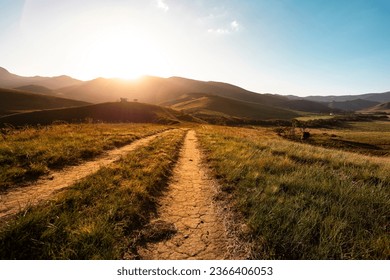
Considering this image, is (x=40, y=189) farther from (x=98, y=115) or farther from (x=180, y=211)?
(x=98, y=115)

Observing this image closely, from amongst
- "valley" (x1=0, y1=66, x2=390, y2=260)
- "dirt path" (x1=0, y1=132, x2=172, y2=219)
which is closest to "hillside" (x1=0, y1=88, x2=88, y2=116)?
"dirt path" (x1=0, y1=132, x2=172, y2=219)

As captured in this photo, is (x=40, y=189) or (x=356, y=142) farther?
(x=356, y=142)

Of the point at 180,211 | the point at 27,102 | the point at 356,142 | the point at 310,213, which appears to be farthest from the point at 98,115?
the point at 27,102

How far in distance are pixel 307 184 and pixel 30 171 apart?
10408mm

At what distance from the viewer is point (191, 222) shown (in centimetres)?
607

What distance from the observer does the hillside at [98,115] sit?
7531 cm

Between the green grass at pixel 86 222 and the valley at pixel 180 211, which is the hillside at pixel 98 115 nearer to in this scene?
the valley at pixel 180 211

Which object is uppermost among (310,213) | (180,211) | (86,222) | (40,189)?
(310,213)

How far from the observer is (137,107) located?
294 feet

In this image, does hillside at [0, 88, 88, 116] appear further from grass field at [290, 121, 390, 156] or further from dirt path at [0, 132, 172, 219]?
dirt path at [0, 132, 172, 219]

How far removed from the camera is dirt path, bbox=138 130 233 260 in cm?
471

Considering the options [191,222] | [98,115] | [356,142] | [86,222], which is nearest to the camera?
[86,222]

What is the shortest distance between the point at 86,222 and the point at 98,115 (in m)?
82.3
